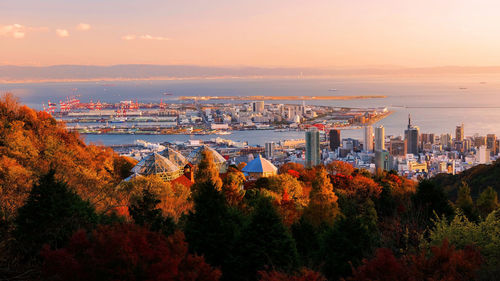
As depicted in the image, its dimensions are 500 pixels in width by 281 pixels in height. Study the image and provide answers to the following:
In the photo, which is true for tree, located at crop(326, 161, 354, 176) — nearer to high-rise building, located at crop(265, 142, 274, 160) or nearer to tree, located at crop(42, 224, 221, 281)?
tree, located at crop(42, 224, 221, 281)

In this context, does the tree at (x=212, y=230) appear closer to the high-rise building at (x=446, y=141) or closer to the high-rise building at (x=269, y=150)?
the high-rise building at (x=269, y=150)

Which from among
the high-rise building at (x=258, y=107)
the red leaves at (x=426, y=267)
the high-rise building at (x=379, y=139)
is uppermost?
the red leaves at (x=426, y=267)

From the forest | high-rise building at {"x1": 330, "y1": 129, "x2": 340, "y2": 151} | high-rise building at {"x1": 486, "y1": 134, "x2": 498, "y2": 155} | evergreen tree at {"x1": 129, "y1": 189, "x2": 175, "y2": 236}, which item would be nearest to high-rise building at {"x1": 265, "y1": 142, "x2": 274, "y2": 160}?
high-rise building at {"x1": 330, "y1": 129, "x2": 340, "y2": 151}

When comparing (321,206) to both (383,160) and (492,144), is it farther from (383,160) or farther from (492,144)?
(492,144)

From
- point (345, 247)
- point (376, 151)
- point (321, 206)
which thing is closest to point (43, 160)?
point (321, 206)

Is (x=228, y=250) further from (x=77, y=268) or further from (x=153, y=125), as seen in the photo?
(x=153, y=125)

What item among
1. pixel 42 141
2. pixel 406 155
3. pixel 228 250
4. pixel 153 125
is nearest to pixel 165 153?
pixel 42 141

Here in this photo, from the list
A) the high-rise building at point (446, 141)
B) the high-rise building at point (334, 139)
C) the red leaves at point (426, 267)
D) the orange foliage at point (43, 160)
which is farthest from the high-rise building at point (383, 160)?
the red leaves at point (426, 267)
